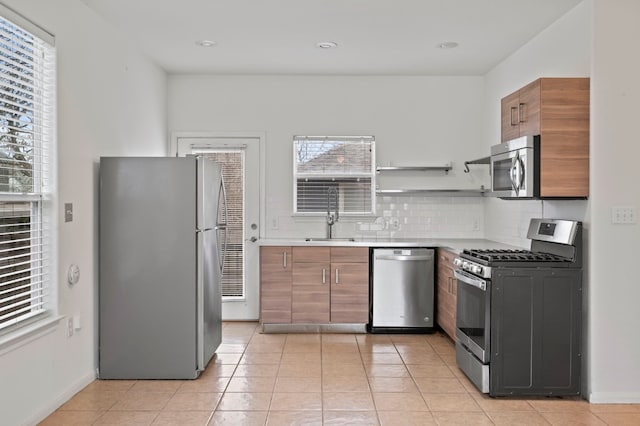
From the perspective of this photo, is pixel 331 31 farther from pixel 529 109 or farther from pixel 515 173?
pixel 515 173

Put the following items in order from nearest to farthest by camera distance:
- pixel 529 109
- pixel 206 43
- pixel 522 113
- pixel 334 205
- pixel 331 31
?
pixel 529 109, pixel 522 113, pixel 331 31, pixel 206 43, pixel 334 205

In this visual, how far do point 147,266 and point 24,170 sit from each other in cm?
117

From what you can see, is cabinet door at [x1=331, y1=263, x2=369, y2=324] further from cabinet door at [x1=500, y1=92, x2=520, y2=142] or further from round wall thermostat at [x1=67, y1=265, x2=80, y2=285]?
round wall thermostat at [x1=67, y1=265, x2=80, y2=285]

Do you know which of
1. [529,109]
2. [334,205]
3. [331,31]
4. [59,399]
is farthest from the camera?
[334,205]

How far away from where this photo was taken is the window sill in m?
2.94

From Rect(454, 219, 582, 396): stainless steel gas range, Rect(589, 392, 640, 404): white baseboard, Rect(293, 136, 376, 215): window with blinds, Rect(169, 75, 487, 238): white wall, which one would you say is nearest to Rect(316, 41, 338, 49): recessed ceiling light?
Rect(169, 75, 487, 238): white wall

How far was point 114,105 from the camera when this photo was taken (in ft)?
14.7

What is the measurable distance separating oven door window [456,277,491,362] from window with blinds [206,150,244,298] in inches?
104

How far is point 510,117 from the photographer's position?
4.22m

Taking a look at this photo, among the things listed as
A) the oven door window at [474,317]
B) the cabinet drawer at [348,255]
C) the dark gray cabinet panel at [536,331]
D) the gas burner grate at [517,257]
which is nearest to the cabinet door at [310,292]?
the cabinet drawer at [348,255]

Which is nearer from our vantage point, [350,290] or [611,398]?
[611,398]


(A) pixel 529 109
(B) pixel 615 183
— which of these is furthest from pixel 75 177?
(B) pixel 615 183

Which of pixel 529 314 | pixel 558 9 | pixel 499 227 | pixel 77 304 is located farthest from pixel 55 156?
pixel 499 227

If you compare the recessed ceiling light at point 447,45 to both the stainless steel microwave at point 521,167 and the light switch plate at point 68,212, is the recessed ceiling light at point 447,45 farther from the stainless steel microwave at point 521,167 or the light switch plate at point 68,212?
the light switch plate at point 68,212
